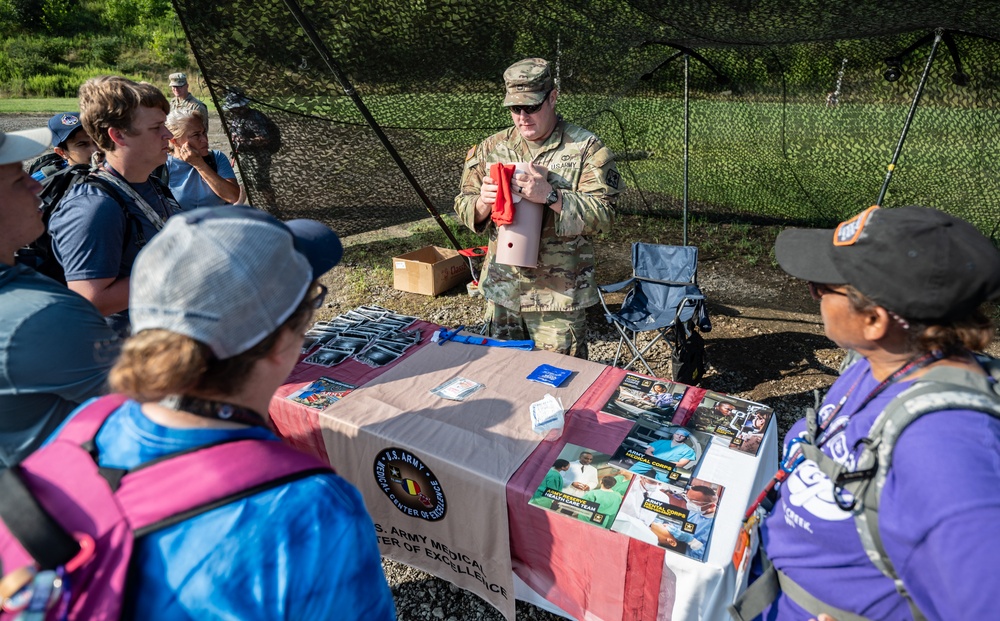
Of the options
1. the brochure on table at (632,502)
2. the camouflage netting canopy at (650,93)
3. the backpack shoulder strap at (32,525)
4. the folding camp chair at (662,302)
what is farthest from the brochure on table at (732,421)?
the camouflage netting canopy at (650,93)

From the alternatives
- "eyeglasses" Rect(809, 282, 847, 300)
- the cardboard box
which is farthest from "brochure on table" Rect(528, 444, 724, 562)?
the cardboard box

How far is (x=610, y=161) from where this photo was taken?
8.95 feet

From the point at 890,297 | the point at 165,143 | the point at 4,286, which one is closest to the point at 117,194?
the point at 165,143

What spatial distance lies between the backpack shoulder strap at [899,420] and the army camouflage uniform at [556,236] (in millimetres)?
1759

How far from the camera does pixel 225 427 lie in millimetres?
821

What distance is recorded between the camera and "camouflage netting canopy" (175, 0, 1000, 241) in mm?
3209

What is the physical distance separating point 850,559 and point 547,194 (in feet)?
5.63

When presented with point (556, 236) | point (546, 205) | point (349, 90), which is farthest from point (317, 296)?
point (349, 90)

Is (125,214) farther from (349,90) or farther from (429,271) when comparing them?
(429,271)

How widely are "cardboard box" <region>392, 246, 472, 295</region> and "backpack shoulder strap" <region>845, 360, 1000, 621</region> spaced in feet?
13.8

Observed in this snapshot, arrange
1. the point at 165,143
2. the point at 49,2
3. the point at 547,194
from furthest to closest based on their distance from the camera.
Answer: the point at 49,2, the point at 547,194, the point at 165,143

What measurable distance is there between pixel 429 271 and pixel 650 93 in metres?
3.28

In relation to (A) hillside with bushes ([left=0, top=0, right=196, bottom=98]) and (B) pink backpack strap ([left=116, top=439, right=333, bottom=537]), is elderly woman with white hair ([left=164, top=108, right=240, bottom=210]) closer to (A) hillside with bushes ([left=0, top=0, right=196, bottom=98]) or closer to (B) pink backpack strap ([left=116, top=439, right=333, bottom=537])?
(B) pink backpack strap ([left=116, top=439, right=333, bottom=537])

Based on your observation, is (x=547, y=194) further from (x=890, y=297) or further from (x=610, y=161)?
(x=890, y=297)
